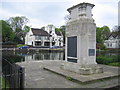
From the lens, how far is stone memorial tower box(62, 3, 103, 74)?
22.1ft

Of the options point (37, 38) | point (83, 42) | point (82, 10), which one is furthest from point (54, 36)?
point (83, 42)

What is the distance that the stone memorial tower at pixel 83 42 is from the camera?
6.75 meters

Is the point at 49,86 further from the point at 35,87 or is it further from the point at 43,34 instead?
the point at 43,34

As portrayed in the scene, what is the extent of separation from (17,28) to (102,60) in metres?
51.3

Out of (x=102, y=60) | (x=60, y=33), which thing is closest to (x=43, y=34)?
(x=60, y=33)

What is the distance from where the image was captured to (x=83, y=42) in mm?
6812

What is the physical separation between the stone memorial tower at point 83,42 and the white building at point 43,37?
4520cm

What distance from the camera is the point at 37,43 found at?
5347 centimetres

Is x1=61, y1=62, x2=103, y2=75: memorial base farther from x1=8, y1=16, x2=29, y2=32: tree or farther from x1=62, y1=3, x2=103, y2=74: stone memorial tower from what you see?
x1=8, y1=16, x2=29, y2=32: tree

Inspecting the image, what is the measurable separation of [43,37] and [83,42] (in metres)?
47.4

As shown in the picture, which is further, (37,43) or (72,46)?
(37,43)

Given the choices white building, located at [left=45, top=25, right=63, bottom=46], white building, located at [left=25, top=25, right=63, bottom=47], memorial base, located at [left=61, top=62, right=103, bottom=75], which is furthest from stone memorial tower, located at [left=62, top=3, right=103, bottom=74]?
white building, located at [left=45, top=25, right=63, bottom=46]

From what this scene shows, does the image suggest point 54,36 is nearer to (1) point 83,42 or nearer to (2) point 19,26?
(2) point 19,26

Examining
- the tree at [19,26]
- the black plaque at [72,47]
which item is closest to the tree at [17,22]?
the tree at [19,26]
